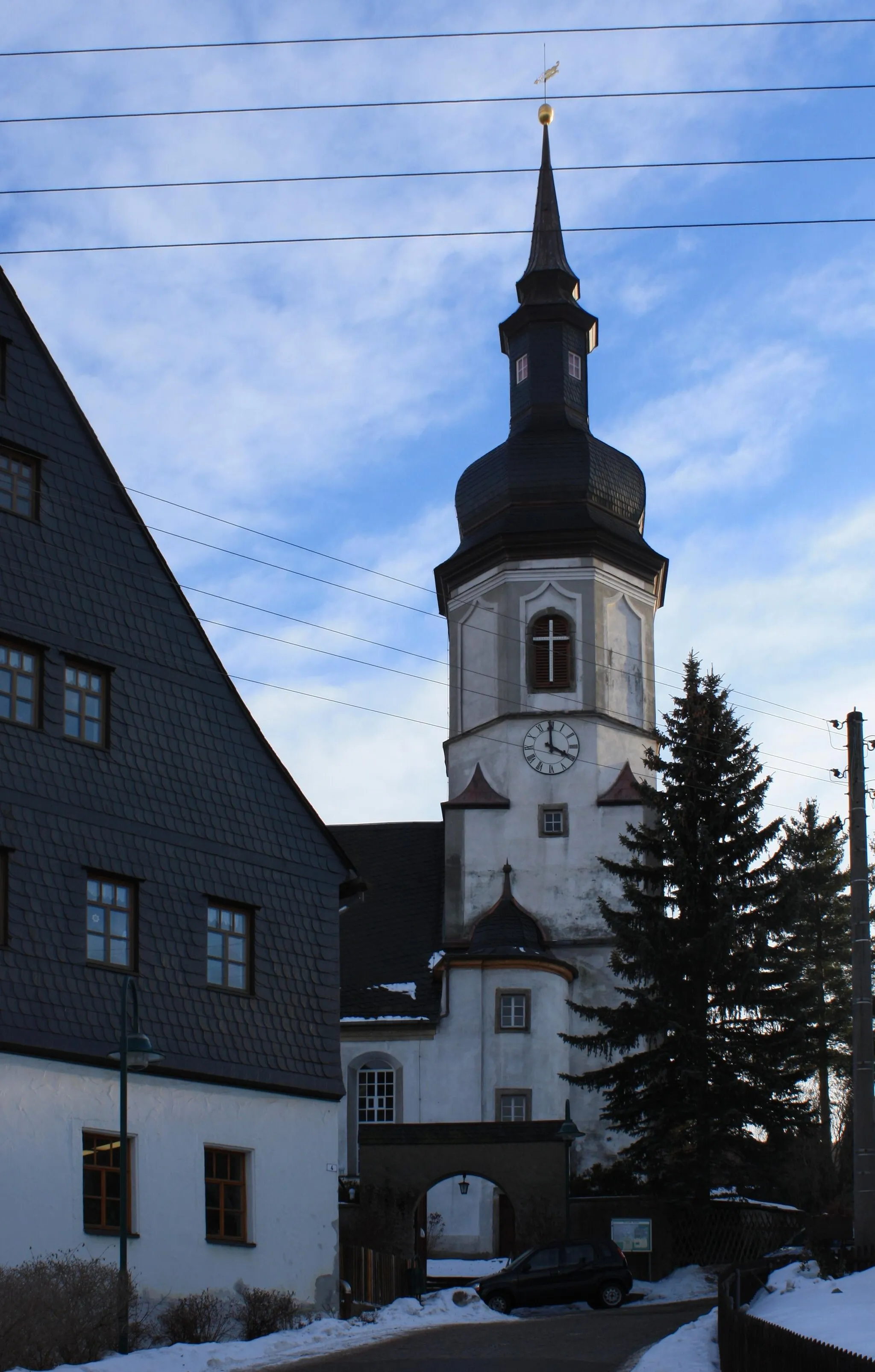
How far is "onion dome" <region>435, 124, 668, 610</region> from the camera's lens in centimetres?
4781

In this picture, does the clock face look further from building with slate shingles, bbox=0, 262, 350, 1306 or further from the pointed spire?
building with slate shingles, bbox=0, 262, 350, 1306

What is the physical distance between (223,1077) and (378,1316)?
12.4ft

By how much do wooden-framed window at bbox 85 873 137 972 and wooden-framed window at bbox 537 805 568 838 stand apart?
23285 millimetres

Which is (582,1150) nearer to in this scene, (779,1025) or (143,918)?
(779,1025)

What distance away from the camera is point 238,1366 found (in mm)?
17328

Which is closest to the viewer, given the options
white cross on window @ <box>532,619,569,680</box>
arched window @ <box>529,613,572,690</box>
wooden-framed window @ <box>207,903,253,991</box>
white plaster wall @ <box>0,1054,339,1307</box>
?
white plaster wall @ <box>0,1054,339,1307</box>

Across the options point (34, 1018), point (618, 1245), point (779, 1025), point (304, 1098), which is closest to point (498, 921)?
point (779, 1025)

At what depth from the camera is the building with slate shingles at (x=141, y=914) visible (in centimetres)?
2180

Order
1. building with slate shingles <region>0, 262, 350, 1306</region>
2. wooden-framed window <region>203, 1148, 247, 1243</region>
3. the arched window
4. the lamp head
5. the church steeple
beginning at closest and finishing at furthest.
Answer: the lamp head < building with slate shingles <region>0, 262, 350, 1306</region> < wooden-framed window <region>203, 1148, 247, 1243</region> < the arched window < the church steeple

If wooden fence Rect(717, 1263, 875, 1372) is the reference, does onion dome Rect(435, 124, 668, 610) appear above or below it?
above

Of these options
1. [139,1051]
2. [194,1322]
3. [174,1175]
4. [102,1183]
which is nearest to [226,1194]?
[174,1175]

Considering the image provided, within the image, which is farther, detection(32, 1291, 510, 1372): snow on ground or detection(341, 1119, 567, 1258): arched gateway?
detection(341, 1119, 567, 1258): arched gateway

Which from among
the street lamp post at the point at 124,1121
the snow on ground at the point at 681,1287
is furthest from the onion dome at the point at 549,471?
the street lamp post at the point at 124,1121

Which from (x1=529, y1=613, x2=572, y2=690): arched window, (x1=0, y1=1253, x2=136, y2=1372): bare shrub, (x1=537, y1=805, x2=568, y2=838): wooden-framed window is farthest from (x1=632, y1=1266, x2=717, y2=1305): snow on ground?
(x1=529, y1=613, x2=572, y2=690): arched window
